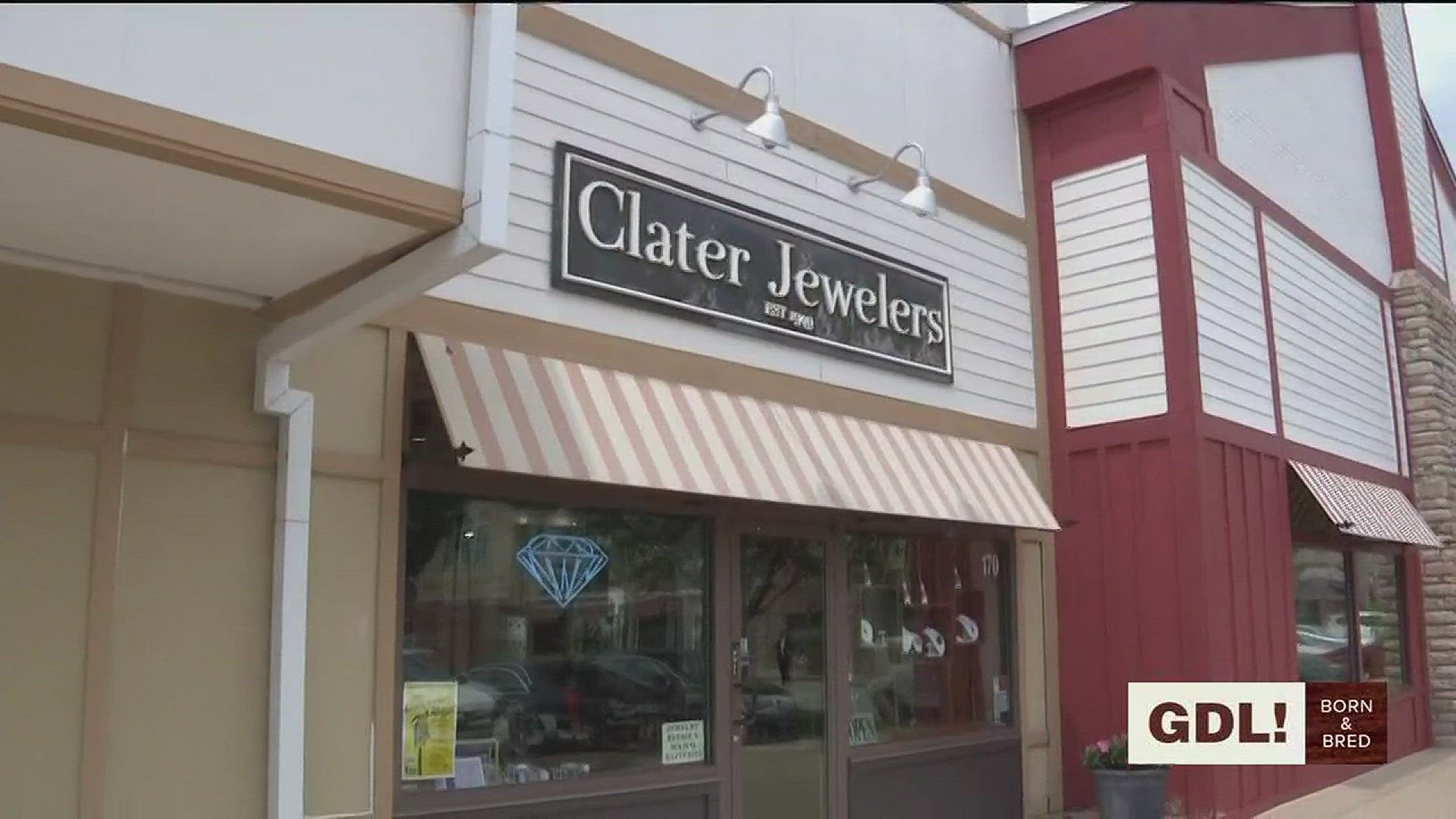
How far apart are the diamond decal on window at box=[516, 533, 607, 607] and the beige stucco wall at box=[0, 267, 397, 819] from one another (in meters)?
0.82


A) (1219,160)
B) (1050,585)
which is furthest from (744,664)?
(1219,160)

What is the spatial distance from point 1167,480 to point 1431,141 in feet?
34.3

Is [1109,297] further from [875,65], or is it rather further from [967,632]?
[967,632]

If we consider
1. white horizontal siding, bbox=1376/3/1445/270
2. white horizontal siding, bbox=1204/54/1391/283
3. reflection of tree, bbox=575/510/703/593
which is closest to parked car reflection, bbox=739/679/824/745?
reflection of tree, bbox=575/510/703/593

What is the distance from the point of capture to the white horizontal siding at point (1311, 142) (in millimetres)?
10812

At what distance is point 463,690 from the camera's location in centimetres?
570

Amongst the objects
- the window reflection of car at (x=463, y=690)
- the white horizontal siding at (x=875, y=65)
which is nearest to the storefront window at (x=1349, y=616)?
the white horizontal siding at (x=875, y=65)

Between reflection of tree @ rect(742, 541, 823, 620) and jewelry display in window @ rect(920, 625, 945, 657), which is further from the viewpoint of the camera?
jewelry display in window @ rect(920, 625, 945, 657)

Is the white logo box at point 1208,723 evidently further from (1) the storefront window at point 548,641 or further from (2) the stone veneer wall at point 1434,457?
(2) the stone veneer wall at point 1434,457

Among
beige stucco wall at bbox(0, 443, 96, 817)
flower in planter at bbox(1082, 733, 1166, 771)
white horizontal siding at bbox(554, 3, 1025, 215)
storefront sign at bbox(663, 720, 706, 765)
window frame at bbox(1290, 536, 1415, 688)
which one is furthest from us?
window frame at bbox(1290, 536, 1415, 688)

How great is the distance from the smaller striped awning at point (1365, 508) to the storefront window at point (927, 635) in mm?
3013

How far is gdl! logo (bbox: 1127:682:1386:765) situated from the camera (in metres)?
8.16

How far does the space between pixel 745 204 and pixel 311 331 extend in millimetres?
3053

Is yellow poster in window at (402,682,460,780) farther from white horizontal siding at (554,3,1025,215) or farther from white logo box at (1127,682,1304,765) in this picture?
white logo box at (1127,682,1304,765)
